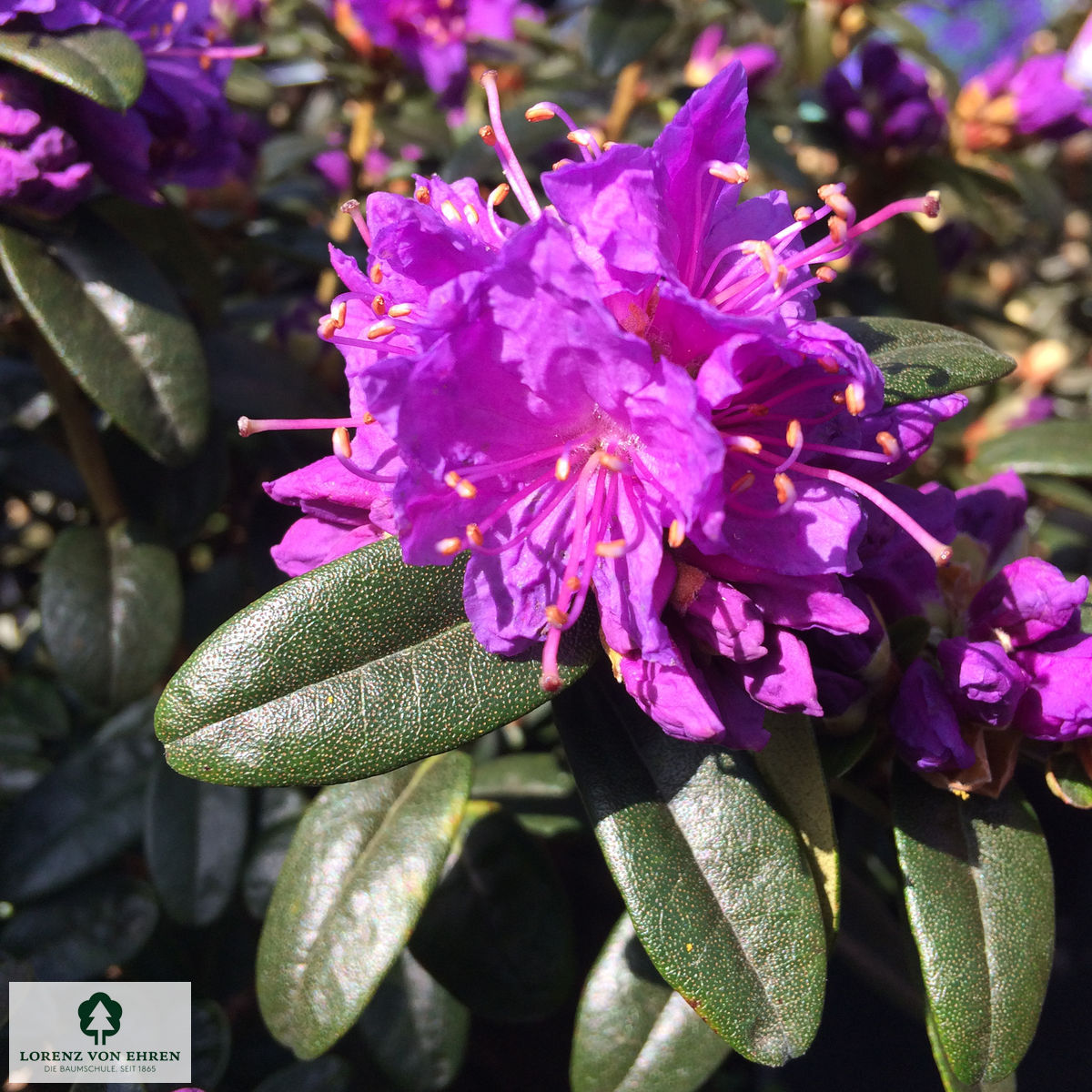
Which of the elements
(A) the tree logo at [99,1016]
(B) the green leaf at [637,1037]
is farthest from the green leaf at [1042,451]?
(A) the tree logo at [99,1016]

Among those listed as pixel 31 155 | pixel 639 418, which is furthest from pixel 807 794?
pixel 31 155

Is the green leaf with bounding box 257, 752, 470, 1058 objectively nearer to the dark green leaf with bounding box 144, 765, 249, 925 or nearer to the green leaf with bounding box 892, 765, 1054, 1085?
the dark green leaf with bounding box 144, 765, 249, 925

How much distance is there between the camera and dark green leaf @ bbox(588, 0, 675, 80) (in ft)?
5.08

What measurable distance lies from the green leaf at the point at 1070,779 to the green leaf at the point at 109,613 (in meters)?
1.04

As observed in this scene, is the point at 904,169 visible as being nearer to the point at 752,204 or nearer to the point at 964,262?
the point at 964,262

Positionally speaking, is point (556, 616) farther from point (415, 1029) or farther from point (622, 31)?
point (622, 31)

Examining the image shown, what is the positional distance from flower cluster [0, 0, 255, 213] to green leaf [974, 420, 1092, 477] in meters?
1.24

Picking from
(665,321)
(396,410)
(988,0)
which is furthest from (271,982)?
(988,0)

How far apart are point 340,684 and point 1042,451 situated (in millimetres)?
1198

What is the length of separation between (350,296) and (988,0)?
159 inches

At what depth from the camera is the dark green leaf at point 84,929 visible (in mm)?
1178

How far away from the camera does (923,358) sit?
0.84 metres

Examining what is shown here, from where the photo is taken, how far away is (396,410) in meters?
0.64

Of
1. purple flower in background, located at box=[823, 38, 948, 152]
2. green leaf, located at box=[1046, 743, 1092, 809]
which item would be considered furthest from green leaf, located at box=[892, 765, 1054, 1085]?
purple flower in background, located at box=[823, 38, 948, 152]
